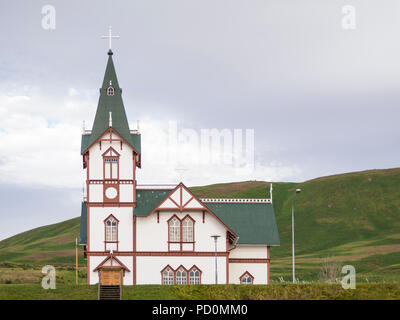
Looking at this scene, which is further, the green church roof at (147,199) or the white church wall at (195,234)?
the green church roof at (147,199)

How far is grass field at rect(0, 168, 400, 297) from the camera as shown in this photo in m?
105

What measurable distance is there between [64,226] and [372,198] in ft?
263

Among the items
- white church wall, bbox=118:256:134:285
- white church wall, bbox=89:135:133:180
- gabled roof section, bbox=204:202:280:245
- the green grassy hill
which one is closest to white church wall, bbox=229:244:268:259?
gabled roof section, bbox=204:202:280:245

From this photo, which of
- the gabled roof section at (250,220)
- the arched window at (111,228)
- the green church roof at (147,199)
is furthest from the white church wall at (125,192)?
the gabled roof section at (250,220)

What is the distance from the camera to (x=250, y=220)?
59.8 meters

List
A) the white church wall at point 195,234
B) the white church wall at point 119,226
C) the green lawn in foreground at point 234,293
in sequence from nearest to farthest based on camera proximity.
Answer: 1. the green lawn in foreground at point 234,293
2. the white church wall at point 195,234
3. the white church wall at point 119,226

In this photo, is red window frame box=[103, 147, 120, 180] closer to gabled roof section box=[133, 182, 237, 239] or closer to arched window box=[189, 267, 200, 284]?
gabled roof section box=[133, 182, 237, 239]

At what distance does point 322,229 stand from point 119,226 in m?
87.5

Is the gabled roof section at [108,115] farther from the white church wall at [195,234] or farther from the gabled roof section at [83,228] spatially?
the white church wall at [195,234]

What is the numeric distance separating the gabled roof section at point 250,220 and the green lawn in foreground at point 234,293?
12992 millimetres

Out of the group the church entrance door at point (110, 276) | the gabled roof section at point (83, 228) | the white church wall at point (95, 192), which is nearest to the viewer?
the church entrance door at point (110, 276)

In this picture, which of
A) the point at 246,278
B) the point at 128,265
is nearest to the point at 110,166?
the point at 128,265

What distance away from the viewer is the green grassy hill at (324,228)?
350ft
